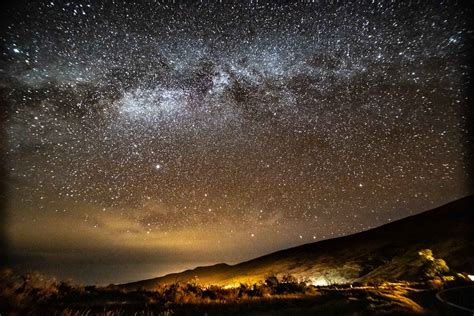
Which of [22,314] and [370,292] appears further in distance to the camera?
[370,292]

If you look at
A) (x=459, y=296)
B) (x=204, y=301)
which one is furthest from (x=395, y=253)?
(x=204, y=301)

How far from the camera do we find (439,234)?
160 ft

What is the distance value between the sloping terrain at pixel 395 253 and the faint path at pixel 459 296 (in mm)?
11403

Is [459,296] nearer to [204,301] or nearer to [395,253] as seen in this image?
[204,301]

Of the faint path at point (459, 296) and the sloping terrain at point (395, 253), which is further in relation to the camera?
the sloping terrain at point (395, 253)

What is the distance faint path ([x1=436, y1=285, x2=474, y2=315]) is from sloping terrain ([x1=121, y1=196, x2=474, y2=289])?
11403 millimetres

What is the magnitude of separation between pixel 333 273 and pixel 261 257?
4330 cm

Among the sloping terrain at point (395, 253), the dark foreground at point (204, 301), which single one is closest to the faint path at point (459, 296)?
the dark foreground at point (204, 301)

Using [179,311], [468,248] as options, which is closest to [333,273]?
[468,248]

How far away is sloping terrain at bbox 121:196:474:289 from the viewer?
32.0 m

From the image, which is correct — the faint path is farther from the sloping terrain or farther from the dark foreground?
the sloping terrain

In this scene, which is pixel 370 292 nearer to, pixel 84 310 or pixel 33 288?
pixel 84 310

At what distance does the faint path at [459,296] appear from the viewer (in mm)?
12052

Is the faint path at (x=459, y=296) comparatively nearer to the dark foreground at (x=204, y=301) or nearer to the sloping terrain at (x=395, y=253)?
the dark foreground at (x=204, y=301)
